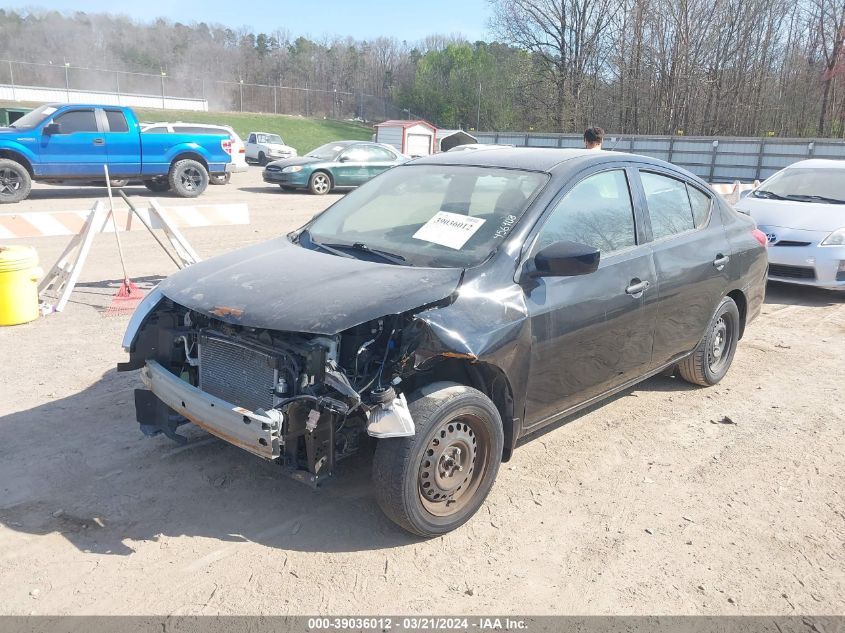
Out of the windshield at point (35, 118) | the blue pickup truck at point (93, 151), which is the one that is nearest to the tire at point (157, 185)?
the blue pickup truck at point (93, 151)

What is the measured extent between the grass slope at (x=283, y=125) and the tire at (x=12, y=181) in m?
32.7

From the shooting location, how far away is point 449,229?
397cm

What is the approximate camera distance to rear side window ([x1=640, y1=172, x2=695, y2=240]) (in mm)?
4648

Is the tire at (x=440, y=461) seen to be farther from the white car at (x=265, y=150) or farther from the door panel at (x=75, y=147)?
the white car at (x=265, y=150)

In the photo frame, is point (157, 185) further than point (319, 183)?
No

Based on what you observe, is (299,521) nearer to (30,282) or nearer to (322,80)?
(30,282)

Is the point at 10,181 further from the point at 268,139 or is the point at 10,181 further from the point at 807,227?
the point at 268,139

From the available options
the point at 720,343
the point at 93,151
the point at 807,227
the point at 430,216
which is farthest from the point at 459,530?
the point at 93,151

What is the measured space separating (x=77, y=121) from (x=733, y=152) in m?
22.9

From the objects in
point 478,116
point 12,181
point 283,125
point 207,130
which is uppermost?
point 478,116

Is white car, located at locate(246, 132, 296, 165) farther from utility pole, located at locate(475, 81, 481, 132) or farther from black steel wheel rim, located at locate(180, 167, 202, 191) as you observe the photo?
utility pole, located at locate(475, 81, 481, 132)

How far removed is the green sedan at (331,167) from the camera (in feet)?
63.9

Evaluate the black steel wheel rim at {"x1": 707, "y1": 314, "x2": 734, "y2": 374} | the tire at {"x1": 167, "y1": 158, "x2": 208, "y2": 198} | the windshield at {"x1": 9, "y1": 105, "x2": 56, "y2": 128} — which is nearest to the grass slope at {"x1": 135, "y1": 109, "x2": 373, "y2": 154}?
the tire at {"x1": 167, "y1": 158, "x2": 208, "y2": 198}

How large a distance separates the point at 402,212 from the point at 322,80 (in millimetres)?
84282
